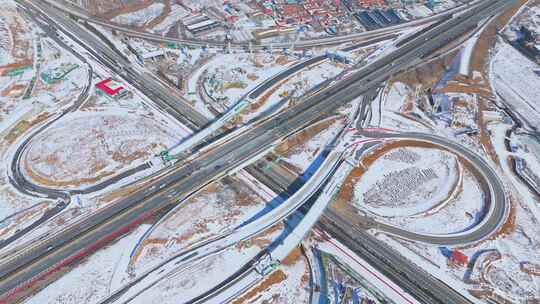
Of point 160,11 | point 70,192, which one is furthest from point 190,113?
point 160,11

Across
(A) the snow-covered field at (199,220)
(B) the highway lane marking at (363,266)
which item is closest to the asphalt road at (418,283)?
(B) the highway lane marking at (363,266)

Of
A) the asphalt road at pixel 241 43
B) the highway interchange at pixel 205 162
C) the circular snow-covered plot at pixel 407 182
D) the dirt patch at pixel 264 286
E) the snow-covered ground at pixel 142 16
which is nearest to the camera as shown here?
the dirt patch at pixel 264 286

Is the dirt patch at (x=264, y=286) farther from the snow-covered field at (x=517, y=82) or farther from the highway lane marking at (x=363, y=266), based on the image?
the snow-covered field at (x=517, y=82)

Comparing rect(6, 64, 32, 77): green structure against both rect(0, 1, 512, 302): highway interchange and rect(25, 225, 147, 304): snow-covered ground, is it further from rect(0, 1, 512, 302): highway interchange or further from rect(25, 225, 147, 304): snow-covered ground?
rect(25, 225, 147, 304): snow-covered ground

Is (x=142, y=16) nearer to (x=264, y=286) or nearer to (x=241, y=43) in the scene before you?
(x=241, y=43)

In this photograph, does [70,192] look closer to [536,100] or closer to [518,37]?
[536,100]

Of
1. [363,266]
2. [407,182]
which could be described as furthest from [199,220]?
[407,182]
